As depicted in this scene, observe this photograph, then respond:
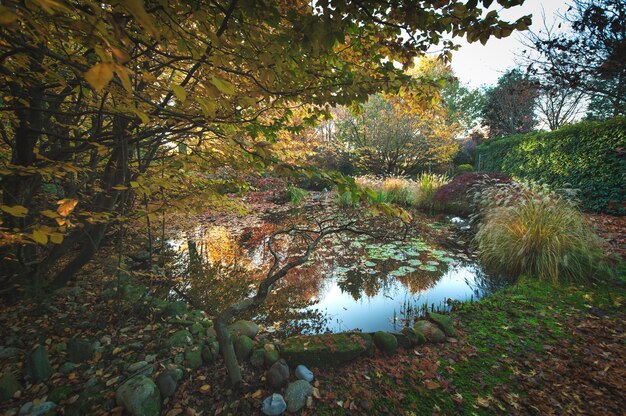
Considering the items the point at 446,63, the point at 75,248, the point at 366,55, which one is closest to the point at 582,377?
the point at 446,63

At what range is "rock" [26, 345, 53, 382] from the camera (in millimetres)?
1925

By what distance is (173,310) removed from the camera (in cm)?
299

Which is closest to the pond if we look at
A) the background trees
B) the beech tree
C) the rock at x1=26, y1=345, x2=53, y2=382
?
the beech tree

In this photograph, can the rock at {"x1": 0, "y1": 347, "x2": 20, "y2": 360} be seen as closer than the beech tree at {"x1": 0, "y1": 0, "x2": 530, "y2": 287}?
No

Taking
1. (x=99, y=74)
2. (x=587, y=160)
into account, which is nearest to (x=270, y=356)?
(x=99, y=74)

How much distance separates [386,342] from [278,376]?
1.06 m

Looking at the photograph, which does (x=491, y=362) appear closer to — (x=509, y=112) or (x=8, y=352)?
(x=8, y=352)

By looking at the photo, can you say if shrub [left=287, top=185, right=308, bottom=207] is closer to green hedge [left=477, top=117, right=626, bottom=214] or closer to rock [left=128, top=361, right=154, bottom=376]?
green hedge [left=477, top=117, right=626, bottom=214]

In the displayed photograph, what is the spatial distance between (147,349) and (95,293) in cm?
168

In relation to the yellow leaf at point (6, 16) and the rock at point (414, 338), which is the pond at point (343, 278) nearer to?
the rock at point (414, 338)

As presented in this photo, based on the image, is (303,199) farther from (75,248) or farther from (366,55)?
(366,55)

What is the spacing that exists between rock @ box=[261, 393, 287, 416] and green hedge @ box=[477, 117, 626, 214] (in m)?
7.52

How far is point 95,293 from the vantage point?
3307 mm

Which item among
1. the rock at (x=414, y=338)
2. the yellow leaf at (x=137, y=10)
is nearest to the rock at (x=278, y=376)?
A: the rock at (x=414, y=338)
